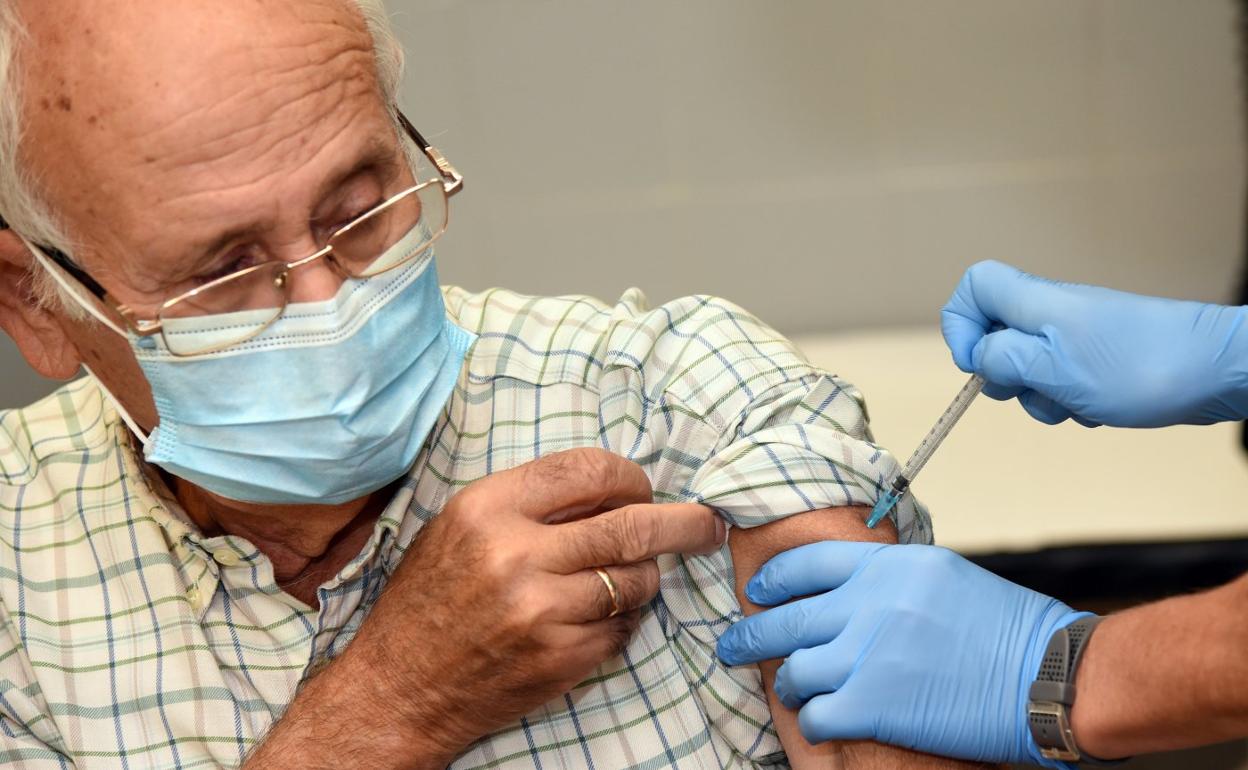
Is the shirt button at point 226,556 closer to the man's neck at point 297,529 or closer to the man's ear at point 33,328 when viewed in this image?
the man's neck at point 297,529

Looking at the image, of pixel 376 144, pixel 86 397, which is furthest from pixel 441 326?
pixel 86 397

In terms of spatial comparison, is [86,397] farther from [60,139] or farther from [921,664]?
[921,664]

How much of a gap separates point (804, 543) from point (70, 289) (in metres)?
0.87

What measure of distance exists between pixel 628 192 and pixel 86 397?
1.77 m

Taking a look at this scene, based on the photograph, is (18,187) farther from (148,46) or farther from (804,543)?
(804,543)

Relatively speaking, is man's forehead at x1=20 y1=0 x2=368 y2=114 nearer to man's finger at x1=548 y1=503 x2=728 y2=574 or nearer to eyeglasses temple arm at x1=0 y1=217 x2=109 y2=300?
eyeglasses temple arm at x1=0 y1=217 x2=109 y2=300

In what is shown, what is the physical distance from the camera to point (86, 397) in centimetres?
177

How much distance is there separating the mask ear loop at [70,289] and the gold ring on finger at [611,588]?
0.58 metres

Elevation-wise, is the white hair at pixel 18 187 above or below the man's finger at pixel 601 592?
above

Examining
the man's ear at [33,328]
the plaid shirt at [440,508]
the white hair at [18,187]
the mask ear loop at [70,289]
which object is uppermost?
the white hair at [18,187]

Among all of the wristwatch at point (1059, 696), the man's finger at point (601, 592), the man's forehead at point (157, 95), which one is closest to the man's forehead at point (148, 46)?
the man's forehead at point (157, 95)

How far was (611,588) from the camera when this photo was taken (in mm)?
1326

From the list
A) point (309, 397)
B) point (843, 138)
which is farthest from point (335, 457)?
point (843, 138)

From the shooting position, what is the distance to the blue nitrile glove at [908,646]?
131 cm
